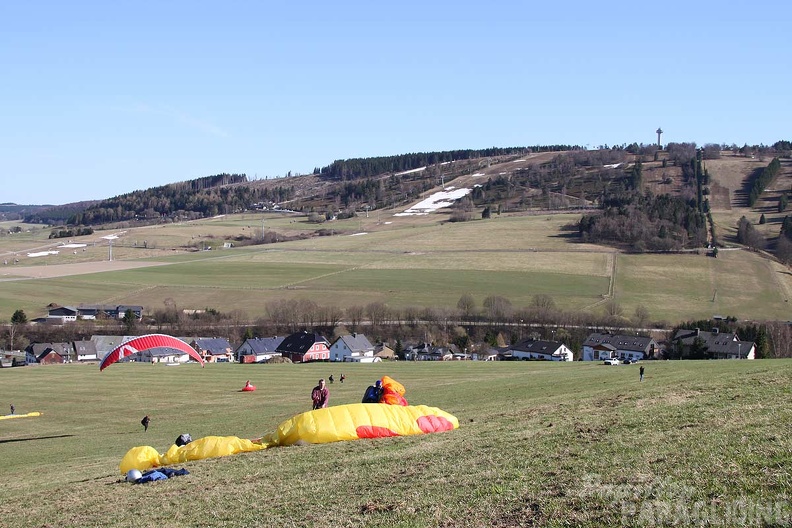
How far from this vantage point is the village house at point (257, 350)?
7312cm

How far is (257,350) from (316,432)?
57.9 meters

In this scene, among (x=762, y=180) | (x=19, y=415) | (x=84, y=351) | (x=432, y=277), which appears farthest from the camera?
(x=762, y=180)

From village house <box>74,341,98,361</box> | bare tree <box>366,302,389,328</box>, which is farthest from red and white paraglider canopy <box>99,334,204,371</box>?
bare tree <box>366,302,389,328</box>

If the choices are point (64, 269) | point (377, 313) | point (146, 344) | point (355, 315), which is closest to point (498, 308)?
point (377, 313)

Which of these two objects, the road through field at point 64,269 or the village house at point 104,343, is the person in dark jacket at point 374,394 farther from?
the road through field at point 64,269

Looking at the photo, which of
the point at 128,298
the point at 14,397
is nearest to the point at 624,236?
the point at 128,298

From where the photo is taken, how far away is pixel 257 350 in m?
73.9

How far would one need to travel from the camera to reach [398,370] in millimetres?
51094

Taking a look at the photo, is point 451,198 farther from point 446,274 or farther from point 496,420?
point 496,420

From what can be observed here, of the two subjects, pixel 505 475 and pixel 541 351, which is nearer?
pixel 505 475

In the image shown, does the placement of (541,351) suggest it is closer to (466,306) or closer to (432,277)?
(466,306)

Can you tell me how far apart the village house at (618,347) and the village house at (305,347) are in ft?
83.1

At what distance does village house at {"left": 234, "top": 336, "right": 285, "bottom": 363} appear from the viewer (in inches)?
2879

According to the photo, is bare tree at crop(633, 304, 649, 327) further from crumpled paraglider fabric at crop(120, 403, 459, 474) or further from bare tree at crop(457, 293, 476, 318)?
crumpled paraglider fabric at crop(120, 403, 459, 474)
